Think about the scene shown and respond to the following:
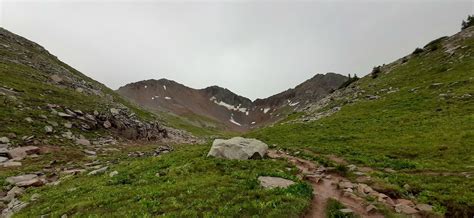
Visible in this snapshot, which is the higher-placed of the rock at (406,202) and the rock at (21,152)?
the rock at (406,202)

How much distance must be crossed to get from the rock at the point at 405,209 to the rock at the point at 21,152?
109 feet

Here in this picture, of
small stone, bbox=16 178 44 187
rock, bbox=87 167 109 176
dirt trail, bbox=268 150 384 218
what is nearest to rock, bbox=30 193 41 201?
small stone, bbox=16 178 44 187

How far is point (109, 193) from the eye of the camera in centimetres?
2092

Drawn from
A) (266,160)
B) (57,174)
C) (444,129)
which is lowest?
(57,174)

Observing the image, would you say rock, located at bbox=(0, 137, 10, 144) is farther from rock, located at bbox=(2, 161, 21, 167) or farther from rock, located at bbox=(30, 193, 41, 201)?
rock, located at bbox=(30, 193, 41, 201)

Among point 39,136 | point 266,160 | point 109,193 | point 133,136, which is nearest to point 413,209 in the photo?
point 266,160

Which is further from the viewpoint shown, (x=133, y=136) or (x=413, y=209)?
(x=133, y=136)

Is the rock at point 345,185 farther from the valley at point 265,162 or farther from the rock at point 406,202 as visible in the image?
the rock at point 406,202

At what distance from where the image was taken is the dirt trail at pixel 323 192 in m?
17.3

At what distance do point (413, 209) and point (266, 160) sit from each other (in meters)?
12.0

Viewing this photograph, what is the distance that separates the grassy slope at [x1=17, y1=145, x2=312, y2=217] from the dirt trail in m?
0.62

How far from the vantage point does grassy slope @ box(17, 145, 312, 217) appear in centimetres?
1720

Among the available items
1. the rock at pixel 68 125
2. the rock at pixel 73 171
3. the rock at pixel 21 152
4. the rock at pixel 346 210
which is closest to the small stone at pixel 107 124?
the rock at pixel 68 125

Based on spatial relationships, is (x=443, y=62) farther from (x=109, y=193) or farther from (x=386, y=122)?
(x=109, y=193)
